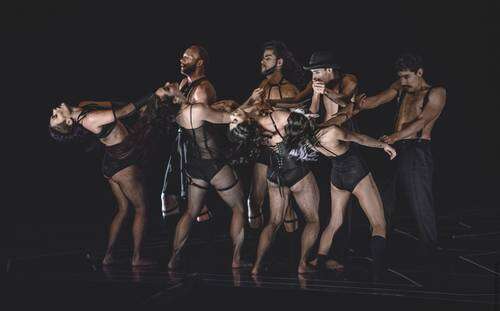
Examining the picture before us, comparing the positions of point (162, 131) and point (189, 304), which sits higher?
point (162, 131)

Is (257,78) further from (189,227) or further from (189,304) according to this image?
(189,304)

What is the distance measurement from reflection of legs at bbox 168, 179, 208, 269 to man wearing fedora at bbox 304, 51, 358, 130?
44.7 inches

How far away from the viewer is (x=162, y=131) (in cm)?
849

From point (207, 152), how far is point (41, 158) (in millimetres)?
3813

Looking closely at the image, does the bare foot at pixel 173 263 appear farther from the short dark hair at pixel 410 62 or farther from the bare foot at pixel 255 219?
Answer: the short dark hair at pixel 410 62

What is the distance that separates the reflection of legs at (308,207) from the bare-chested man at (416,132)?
0.88 meters

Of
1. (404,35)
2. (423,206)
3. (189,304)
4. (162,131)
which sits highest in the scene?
(404,35)

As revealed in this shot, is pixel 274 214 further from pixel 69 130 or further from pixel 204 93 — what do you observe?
pixel 69 130

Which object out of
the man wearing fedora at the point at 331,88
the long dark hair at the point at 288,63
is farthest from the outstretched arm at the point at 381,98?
the long dark hair at the point at 288,63

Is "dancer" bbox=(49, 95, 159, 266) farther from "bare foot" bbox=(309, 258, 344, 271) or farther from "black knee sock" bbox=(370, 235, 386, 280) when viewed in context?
"black knee sock" bbox=(370, 235, 386, 280)

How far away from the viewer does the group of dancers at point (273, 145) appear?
25.1 feet

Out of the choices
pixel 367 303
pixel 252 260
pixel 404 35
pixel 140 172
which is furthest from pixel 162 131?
pixel 404 35

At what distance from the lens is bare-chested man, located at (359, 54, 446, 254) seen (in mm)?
8172

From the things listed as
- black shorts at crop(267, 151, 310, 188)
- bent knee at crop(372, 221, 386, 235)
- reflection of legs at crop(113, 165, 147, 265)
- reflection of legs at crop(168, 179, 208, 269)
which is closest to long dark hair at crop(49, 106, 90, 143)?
reflection of legs at crop(113, 165, 147, 265)
